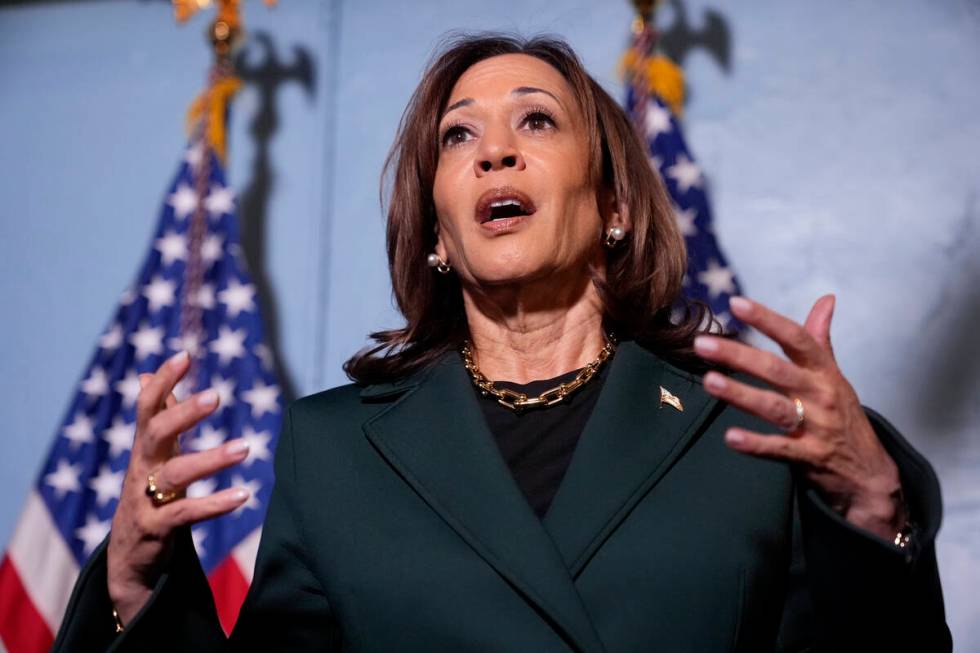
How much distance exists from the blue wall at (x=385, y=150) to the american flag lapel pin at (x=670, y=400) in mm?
1089

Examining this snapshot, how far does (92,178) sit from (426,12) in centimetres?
101

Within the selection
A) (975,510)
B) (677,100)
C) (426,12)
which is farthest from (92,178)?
(975,510)

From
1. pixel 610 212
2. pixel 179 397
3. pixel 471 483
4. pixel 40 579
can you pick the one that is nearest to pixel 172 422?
pixel 471 483

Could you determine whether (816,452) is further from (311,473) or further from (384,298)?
(384,298)

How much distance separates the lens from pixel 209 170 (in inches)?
109

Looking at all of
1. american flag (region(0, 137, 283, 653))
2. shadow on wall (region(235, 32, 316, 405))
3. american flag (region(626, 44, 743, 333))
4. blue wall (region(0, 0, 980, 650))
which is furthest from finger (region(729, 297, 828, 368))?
shadow on wall (region(235, 32, 316, 405))

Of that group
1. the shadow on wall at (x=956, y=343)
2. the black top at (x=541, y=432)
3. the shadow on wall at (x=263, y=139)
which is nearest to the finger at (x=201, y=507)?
the black top at (x=541, y=432)

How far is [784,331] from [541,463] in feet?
1.58

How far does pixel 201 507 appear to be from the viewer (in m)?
1.26

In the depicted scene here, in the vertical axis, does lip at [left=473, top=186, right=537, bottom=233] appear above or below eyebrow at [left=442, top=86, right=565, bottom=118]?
below

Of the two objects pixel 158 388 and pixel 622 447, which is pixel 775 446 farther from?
pixel 158 388

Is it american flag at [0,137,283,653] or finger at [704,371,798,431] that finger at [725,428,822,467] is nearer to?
finger at [704,371,798,431]

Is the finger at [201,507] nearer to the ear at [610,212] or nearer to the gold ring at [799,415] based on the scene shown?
the gold ring at [799,415]

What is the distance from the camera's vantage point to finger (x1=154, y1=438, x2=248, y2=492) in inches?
48.3
